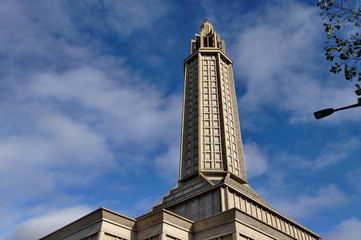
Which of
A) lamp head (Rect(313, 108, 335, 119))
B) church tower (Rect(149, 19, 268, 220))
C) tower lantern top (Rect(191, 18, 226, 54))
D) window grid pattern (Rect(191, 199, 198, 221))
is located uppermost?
tower lantern top (Rect(191, 18, 226, 54))

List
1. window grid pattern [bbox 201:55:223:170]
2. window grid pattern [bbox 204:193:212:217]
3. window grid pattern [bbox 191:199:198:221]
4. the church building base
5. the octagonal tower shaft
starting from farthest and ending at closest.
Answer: window grid pattern [bbox 201:55:223:170] < the octagonal tower shaft < window grid pattern [bbox 191:199:198:221] < window grid pattern [bbox 204:193:212:217] < the church building base

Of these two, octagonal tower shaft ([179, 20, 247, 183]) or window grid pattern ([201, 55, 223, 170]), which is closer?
octagonal tower shaft ([179, 20, 247, 183])

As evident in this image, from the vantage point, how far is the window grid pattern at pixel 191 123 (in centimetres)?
4625

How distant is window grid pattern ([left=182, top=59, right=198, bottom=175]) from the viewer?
46250 millimetres

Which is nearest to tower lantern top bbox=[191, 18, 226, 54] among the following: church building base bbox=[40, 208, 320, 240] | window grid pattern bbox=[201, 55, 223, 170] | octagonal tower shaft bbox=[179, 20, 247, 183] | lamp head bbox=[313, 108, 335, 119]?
octagonal tower shaft bbox=[179, 20, 247, 183]

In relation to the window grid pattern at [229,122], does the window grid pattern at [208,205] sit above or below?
below

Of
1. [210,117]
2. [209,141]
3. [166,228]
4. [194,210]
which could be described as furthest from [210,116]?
[166,228]

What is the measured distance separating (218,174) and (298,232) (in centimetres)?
1318

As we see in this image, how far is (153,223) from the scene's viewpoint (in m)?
27.6

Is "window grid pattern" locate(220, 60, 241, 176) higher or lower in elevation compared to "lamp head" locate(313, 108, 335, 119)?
higher

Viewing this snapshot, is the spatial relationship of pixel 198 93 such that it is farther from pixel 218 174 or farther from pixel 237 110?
pixel 218 174

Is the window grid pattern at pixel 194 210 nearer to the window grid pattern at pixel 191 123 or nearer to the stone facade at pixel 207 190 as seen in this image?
the stone facade at pixel 207 190

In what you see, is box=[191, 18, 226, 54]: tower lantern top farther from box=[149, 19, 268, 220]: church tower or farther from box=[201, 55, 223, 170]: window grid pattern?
box=[201, 55, 223, 170]: window grid pattern

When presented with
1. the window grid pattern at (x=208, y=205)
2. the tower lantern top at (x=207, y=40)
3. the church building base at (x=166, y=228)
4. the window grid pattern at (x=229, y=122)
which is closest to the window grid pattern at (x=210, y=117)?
the window grid pattern at (x=229, y=122)
